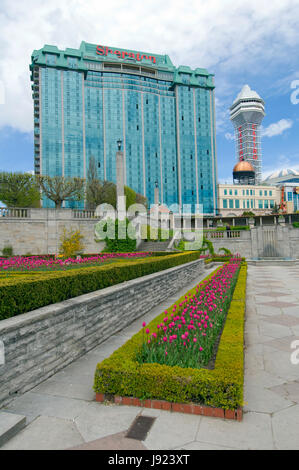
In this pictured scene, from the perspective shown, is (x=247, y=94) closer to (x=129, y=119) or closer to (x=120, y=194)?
(x=129, y=119)

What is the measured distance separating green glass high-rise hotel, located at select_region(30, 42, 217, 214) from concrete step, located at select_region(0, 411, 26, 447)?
76388 mm

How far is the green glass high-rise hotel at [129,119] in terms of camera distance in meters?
75.0

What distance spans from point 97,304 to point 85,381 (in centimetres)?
165

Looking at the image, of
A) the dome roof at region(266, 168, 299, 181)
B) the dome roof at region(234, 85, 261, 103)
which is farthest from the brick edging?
the dome roof at region(234, 85, 261, 103)

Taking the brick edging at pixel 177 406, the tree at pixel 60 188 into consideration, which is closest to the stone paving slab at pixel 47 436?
the brick edging at pixel 177 406

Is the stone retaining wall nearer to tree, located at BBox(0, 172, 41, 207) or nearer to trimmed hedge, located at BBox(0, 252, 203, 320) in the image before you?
trimmed hedge, located at BBox(0, 252, 203, 320)

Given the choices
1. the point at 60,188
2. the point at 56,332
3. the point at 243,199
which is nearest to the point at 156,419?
the point at 56,332

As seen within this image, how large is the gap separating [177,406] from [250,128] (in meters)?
182

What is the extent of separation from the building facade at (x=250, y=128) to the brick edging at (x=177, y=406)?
168m

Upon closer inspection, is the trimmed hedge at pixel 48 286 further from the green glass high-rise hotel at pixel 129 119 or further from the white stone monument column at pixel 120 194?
the green glass high-rise hotel at pixel 129 119

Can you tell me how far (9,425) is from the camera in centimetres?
284

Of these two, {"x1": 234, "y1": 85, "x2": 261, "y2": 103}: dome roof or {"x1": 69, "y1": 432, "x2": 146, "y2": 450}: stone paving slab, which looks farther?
{"x1": 234, "y1": 85, "x2": 261, "y2": 103}: dome roof

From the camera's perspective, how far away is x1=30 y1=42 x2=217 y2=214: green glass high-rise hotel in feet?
246
